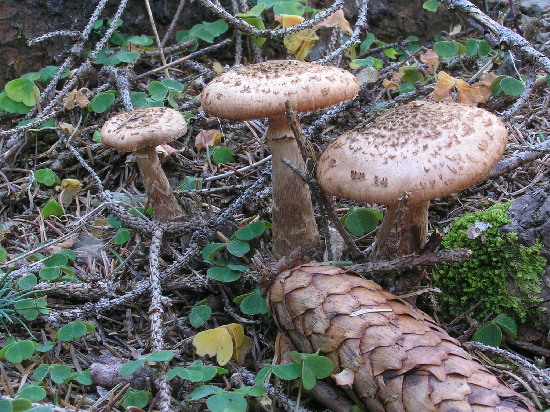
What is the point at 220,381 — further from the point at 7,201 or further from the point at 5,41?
the point at 5,41

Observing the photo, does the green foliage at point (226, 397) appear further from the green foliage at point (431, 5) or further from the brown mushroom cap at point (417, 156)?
the green foliage at point (431, 5)

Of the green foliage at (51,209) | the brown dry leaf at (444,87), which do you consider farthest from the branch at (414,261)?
the green foliage at (51,209)

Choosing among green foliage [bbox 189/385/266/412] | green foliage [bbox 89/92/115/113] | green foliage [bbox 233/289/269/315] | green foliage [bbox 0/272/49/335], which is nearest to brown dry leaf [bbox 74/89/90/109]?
green foliage [bbox 89/92/115/113]

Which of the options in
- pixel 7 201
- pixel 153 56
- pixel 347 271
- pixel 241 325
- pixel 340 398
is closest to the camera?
pixel 340 398

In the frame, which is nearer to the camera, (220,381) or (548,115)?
(220,381)

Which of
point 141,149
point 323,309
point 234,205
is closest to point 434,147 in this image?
point 323,309

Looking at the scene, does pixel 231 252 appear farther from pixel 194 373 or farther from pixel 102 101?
pixel 102 101

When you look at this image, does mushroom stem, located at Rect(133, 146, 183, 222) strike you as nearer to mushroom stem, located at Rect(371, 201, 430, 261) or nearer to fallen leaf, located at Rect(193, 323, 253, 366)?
fallen leaf, located at Rect(193, 323, 253, 366)
